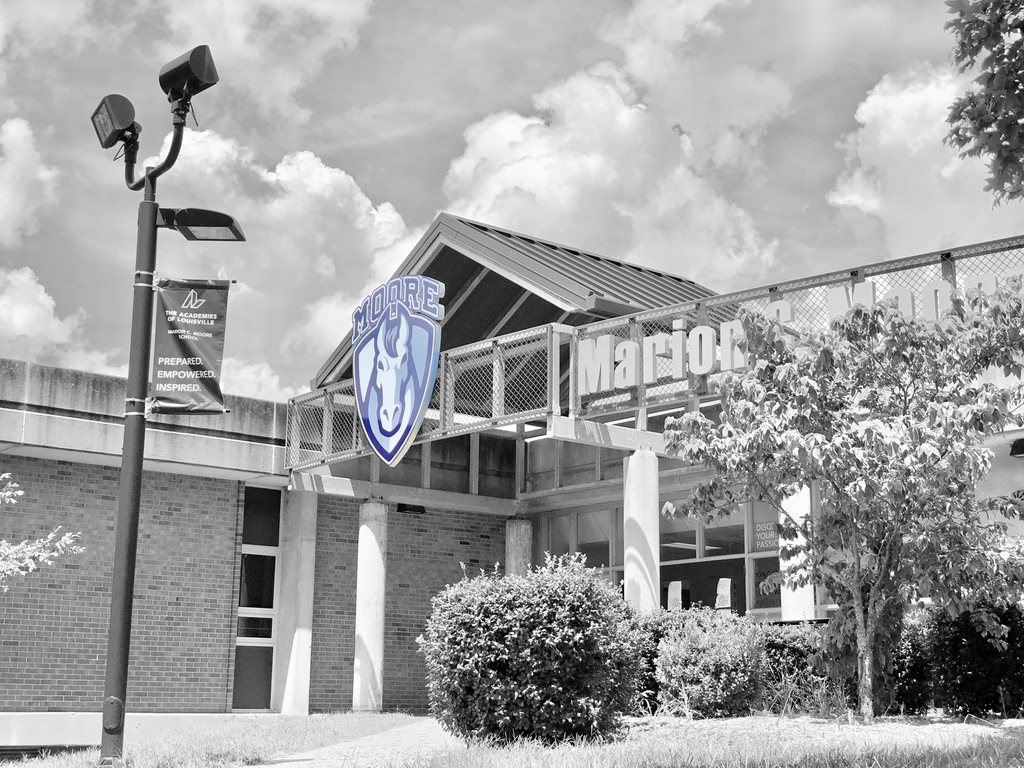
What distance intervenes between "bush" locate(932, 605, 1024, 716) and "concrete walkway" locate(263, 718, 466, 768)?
17.4ft

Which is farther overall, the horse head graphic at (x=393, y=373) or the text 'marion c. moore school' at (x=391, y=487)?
the horse head graphic at (x=393, y=373)

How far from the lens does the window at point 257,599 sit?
18.9 metres

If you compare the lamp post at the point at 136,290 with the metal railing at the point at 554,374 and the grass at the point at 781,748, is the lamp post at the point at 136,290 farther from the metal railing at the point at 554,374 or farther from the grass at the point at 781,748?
the metal railing at the point at 554,374

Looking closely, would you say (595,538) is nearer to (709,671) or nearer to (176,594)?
(176,594)

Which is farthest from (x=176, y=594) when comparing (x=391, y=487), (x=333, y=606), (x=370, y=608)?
(x=391, y=487)

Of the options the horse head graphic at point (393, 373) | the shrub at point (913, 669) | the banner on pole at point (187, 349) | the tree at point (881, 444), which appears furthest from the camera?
the horse head graphic at point (393, 373)

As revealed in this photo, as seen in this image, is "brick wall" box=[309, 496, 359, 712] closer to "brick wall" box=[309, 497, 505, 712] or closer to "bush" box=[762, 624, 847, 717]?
"brick wall" box=[309, 497, 505, 712]

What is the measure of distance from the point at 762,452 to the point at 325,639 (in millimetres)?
9971

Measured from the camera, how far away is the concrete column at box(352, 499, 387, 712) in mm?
18156

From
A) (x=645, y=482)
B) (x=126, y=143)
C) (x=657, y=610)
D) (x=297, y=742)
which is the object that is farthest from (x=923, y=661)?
(x=126, y=143)

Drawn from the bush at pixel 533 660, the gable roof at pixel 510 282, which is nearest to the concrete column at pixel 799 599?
the gable roof at pixel 510 282

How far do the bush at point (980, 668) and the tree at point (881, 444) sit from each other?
361mm

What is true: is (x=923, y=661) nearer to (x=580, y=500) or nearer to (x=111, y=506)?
(x=580, y=500)

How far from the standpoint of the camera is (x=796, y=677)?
14.0m
